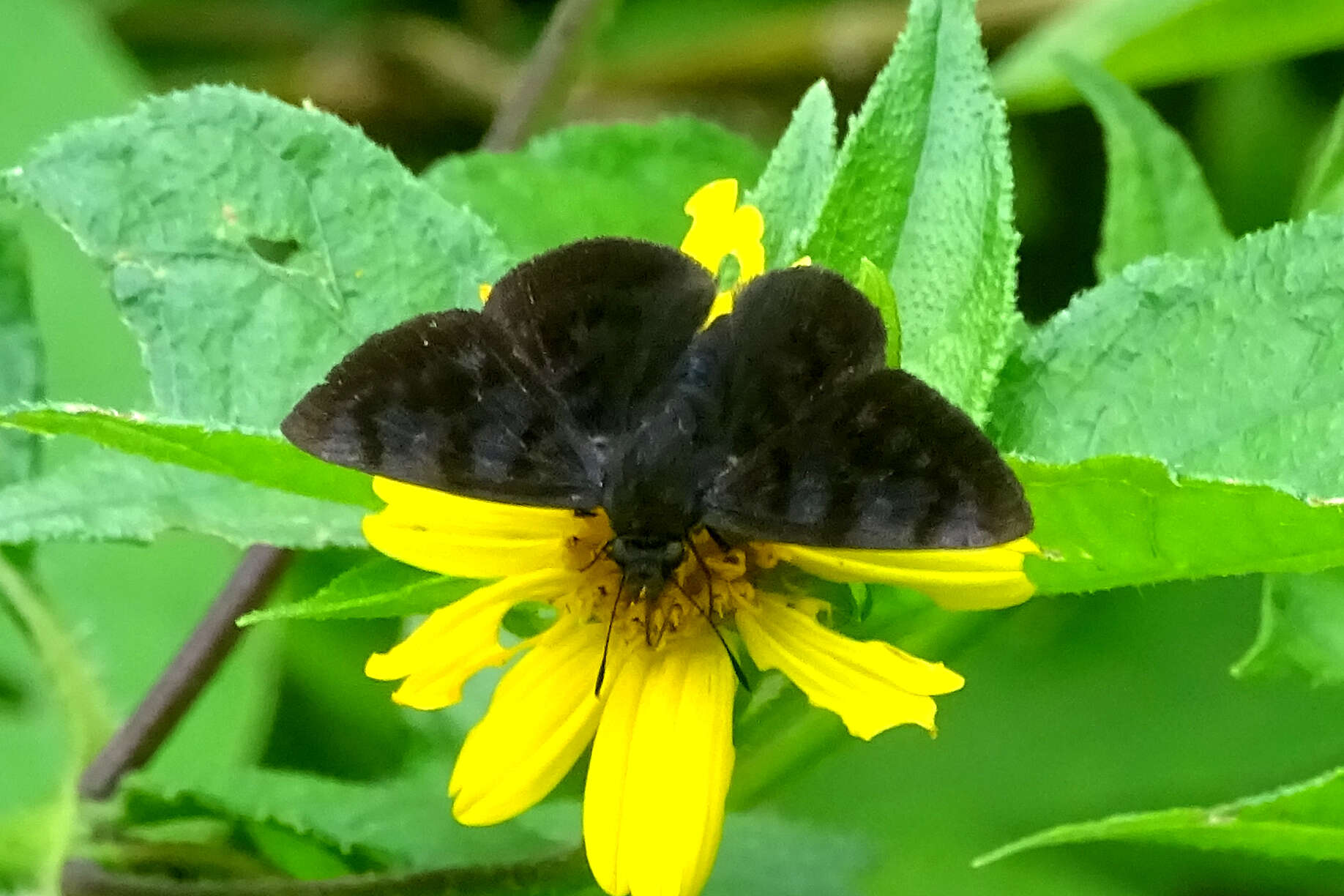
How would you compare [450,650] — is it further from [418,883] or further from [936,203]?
[936,203]

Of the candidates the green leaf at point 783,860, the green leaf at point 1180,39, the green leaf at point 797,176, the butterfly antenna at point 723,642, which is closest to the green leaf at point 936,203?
the green leaf at point 797,176

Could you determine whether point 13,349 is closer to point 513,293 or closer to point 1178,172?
point 513,293

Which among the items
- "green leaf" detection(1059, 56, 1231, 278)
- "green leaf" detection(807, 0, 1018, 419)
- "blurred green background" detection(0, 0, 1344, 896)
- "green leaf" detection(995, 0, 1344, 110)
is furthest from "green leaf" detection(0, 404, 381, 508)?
"green leaf" detection(995, 0, 1344, 110)

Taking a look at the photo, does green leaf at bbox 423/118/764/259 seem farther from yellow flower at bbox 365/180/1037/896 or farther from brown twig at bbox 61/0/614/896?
yellow flower at bbox 365/180/1037/896

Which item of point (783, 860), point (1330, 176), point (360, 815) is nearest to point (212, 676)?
point (360, 815)

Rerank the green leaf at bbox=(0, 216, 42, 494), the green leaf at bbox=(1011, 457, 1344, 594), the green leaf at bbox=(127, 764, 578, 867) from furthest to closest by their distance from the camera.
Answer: the green leaf at bbox=(0, 216, 42, 494) < the green leaf at bbox=(127, 764, 578, 867) < the green leaf at bbox=(1011, 457, 1344, 594)

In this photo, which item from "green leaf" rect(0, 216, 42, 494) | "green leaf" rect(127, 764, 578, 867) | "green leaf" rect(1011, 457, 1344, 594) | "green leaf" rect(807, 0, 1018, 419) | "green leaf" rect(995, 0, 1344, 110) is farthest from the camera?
"green leaf" rect(995, 0, 1344, 110)
